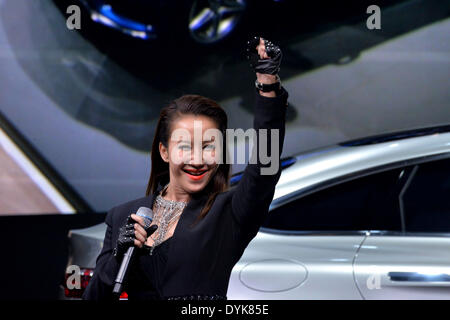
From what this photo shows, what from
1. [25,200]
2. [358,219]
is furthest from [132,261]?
[25,200]

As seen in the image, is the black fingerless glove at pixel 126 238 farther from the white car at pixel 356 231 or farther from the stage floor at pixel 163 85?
the stage floor at pixel 163 85

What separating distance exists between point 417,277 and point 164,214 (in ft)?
3.44

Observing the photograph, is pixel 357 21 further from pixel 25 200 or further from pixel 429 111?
pixel 25 200

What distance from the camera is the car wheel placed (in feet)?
16.1


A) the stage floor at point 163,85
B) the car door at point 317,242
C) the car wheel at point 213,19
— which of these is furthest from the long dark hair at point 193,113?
the car wheel at point 213,19

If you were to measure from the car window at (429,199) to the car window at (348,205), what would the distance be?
55mm

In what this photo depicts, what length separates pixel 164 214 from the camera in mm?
1513

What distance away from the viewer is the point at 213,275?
4.57 feet

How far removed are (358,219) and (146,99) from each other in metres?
2.98

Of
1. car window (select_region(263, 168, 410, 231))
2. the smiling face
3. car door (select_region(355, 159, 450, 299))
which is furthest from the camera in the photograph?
car window (select_region(263, 168, 410, 231))

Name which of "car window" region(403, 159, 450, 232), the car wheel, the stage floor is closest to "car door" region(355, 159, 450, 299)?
"car window" region(403, 159, 450, 232)

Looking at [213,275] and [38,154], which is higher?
[38,154]

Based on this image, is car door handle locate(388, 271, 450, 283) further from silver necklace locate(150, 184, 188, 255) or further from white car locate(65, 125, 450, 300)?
silver necklace locate(150, 184, 188, 255)

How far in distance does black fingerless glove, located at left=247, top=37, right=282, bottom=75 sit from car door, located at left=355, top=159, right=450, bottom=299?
3.60 feet
